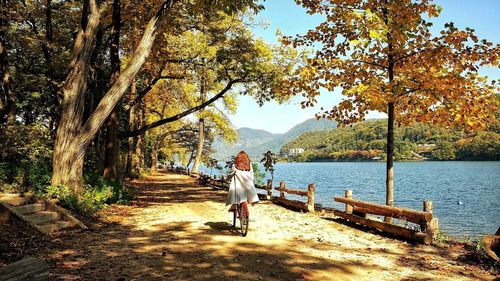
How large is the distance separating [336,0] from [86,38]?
28.3ft

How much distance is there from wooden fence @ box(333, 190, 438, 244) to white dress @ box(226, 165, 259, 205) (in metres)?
3.65

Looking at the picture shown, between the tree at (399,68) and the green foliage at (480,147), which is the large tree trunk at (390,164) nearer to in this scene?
the tree at (399,68)

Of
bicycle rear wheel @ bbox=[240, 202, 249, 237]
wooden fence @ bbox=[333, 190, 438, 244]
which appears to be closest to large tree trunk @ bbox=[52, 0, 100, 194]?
→ bicycle rear wheel @ bbox=[240, 202, 249, 237]

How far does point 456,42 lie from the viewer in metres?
9.71

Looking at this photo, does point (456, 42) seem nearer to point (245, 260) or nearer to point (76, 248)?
point (245, 260)

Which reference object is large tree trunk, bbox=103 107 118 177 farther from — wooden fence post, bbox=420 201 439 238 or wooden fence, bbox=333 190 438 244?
wooden fence post, bbox=420 201 439 238

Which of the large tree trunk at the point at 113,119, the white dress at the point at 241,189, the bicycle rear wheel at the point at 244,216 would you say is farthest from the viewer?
the large tree trunk at the point at 113,119

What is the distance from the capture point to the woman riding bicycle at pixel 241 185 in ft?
32.2

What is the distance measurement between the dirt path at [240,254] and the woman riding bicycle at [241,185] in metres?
0.99

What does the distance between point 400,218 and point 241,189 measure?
4360mm

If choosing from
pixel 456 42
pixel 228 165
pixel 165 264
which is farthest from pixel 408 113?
pixel 228 165

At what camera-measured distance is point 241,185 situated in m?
9.88

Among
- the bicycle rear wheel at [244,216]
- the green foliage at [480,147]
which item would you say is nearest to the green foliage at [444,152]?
the green foliage at [480,147]

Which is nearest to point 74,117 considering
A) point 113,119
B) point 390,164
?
point 113,119
